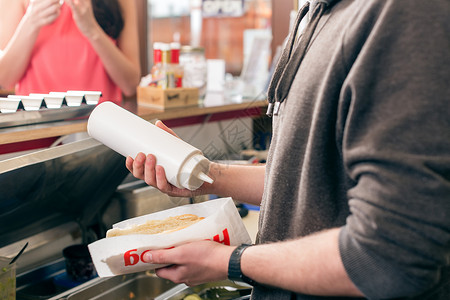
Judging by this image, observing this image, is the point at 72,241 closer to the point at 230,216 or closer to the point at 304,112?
the point at 230,216

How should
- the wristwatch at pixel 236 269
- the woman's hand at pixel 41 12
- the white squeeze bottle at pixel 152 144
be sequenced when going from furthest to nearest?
the woman's hand at pixel 41 12, the white squeeze bottle at pixel 152 144, the wristwatch at pixel 236 269

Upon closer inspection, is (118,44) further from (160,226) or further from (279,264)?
(279,264)

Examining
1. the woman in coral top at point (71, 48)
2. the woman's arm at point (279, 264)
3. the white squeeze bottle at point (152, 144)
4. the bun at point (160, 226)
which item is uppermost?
the woman in coral top at point (71, 48)

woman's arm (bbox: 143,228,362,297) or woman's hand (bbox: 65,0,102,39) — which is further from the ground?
woman's hand (bbox: 65,0,102,39)

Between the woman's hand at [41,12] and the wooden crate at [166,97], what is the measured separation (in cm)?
50

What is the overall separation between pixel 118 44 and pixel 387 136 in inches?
67.1

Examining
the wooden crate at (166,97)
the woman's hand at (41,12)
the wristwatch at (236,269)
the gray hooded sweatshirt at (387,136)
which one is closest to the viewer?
the gray hooded sweatshirt at (387,136)

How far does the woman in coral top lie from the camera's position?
183 cm

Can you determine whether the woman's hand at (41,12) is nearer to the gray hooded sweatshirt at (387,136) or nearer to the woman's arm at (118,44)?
the woman's arm at (118,44)

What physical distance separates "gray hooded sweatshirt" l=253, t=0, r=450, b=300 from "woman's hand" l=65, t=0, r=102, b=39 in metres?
1.31

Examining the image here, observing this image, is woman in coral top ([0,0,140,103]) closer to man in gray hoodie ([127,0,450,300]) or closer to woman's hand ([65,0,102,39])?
woman's hand ([65,0,102,39])

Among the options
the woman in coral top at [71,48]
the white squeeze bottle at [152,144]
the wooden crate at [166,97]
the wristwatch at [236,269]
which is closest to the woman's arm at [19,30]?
the woman in coral top at [71,48]

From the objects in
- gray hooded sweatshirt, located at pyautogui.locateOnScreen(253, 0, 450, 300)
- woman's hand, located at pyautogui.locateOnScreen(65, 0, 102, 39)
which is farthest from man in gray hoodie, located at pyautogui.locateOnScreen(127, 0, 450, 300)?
woman's hand, located at pyautogui.locateOnScreen(65, 0, 102, 39)

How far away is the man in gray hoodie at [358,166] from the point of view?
627 millimetres
